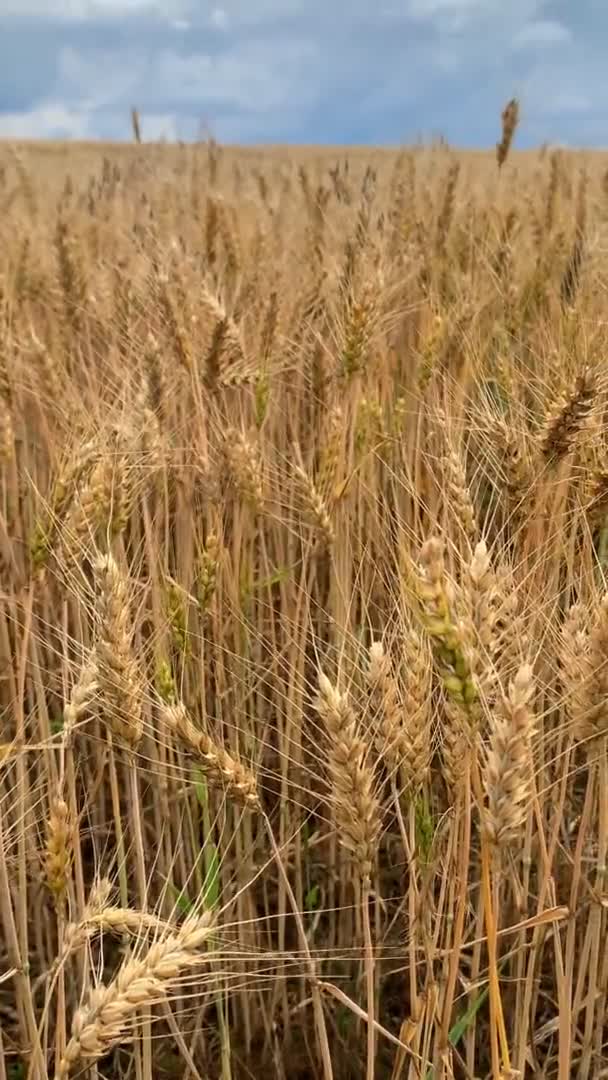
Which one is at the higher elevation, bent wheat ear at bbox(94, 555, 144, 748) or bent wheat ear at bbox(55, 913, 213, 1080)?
bent wheat ear at bbox(94, 555, 144, 748)

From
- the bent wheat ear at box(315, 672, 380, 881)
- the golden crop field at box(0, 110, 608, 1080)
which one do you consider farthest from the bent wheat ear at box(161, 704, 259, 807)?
the bent wheat ear at box(315, 672, 380, 881)

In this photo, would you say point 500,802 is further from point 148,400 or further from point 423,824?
point 148,400

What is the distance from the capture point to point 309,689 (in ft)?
5.42

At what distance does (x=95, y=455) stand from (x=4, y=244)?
2828mm

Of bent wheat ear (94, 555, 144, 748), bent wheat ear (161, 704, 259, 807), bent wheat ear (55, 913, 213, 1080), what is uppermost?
bent wheat ear (94, 555, 144, 748)

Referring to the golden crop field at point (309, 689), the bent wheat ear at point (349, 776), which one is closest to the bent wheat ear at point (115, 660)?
the golden crop field at point (309, 689)

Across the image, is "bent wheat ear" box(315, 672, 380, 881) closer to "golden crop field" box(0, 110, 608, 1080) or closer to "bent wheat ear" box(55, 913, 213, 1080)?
"golden crop field" box(0, 110, 608, 1080)

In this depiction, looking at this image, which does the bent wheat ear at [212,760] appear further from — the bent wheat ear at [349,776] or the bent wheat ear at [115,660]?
the bent wheat ear at [349,776]

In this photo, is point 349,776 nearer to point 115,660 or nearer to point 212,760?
point 212,760

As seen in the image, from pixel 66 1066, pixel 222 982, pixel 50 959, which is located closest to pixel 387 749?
A: pixel 66 1066

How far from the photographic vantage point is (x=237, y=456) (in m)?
1.55

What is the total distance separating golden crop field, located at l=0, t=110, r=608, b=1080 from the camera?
0.92 meters

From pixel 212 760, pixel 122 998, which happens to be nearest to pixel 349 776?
pixel 212 760

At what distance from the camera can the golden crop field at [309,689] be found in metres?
0.92
